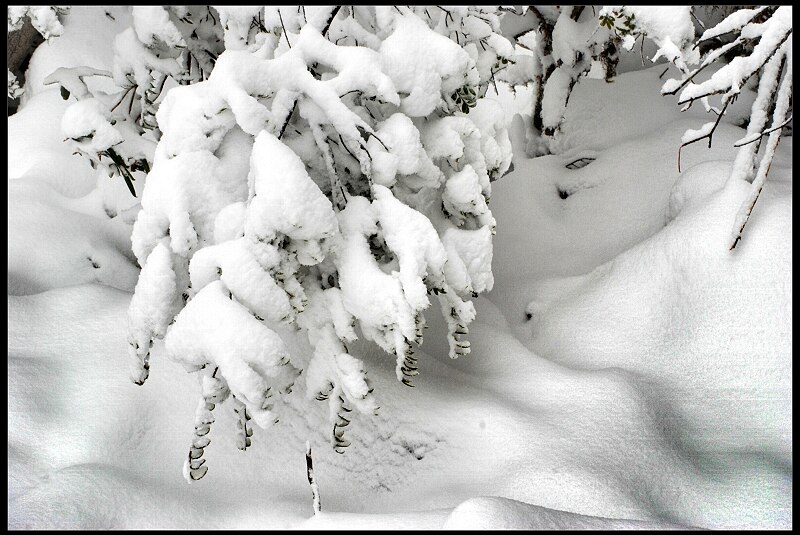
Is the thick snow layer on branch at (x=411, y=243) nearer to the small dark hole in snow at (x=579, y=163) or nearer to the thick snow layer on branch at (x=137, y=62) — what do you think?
the thick snow layer on branch at (x=137, y=62)

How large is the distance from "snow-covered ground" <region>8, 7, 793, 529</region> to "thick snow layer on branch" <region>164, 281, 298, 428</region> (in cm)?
50

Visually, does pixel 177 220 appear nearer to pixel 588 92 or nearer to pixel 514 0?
pixel 514 0

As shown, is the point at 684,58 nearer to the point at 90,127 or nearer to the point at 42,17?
the point at 90,127

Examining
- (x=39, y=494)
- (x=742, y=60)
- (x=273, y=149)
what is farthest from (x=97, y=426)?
(x=742, y=60)

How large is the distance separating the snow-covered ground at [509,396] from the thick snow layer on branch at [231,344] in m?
0.50

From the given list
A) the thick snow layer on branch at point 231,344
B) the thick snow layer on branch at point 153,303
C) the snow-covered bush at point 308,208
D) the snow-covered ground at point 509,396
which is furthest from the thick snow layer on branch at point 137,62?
the thick snow layer on branch at point 231,344

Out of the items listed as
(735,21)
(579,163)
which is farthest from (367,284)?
(579,163)

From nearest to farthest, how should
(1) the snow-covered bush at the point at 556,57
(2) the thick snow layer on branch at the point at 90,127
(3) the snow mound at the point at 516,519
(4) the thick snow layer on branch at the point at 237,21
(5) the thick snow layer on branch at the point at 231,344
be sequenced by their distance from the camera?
1. (3) the snow mound at the point at 516,519
2. (5) the thick snow layer on branch at the point at 231,344
3. (4) the thick snow layer on branch at the point at 237,21
4. (2) the thick snow layer on branch at the point at 90,127
5. (1) the snow-covered bush at the point at 556,57

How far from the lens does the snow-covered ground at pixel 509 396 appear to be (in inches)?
104

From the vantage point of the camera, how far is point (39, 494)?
2.44 metres

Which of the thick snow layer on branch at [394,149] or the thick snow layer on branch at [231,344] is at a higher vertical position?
the thick snow layer on branch at [394,149]

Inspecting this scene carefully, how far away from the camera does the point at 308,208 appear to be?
100 inches

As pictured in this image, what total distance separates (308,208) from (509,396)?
1.65m

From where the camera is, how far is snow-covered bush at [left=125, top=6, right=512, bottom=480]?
2.52m
